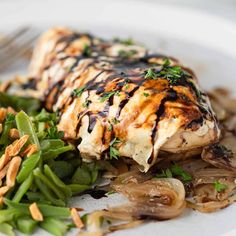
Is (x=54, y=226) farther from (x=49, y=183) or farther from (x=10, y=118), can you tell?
(x=10, y=118)

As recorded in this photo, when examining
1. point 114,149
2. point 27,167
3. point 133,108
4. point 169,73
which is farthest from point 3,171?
point 169,73

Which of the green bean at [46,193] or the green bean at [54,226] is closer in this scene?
the green bean at [54,226]

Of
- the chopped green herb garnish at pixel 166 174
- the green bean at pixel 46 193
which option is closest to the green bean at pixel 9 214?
the green bean at pixel 46 193

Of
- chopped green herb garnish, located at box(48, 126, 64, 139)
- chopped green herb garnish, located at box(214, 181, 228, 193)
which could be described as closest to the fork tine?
chopped green herb garnish, located at box(48, 126, 64, 139)

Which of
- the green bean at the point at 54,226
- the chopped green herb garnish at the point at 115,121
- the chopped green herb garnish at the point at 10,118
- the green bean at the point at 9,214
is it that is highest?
the chopped green herb garnish at the point at 115,121

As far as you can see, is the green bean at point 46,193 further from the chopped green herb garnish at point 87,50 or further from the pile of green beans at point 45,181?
the chopped green herb garnish at point 87,50

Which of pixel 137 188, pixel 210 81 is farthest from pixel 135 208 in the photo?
pixel 210 81
